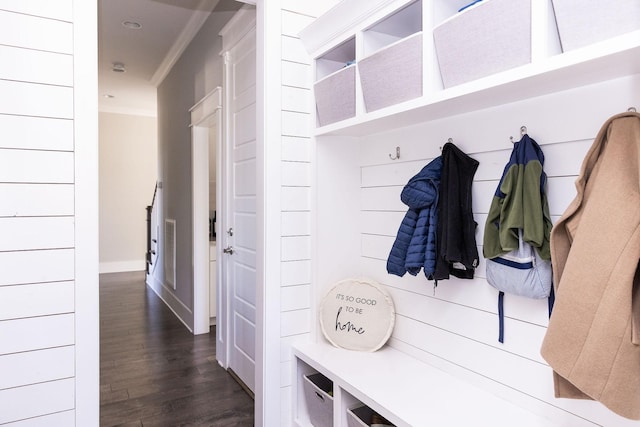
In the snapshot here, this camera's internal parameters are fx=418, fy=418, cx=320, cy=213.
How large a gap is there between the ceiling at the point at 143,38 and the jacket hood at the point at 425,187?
7.01 feet

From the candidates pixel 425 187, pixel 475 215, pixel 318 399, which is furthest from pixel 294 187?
pixel 318 399

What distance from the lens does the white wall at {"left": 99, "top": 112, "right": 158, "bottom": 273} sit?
7.12 meters

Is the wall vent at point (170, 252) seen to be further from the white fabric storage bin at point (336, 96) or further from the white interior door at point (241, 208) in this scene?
the white fabric storage bin at point (336, 96)

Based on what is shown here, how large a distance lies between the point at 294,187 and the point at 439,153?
698 mm

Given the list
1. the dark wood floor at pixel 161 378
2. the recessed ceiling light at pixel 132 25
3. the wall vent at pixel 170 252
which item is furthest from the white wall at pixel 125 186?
the recessed ceiling light at pixel 132 25

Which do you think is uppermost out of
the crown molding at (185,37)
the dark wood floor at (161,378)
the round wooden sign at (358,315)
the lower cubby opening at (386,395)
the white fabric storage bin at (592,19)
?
the crown molding at (185,37)

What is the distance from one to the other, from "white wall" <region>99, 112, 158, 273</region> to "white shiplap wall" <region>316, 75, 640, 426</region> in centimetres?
622

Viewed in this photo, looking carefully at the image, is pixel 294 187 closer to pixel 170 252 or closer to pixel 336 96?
pixel 336 96

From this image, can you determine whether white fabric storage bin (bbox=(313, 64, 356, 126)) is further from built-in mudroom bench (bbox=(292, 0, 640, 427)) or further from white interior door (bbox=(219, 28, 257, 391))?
white interior door (bbox=(219, 28, 257, 391))

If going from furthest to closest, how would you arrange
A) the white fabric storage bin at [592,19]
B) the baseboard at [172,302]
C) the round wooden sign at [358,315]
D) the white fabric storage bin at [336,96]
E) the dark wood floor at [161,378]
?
the baseboard at [172,302], the dark wood floor at [161,378], the round wooden sign at [358,315], the white fabric storage bin at [336,96], the white fabric storage bin at [592,19]

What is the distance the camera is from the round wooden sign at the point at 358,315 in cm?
192

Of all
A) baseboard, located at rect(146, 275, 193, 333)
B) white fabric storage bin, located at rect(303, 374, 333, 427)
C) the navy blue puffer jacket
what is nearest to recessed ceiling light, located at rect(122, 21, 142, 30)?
baseboard, located at rect(146, 275, 193, 333)

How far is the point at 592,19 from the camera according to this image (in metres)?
0.97

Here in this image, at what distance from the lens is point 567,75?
1.11 metres
